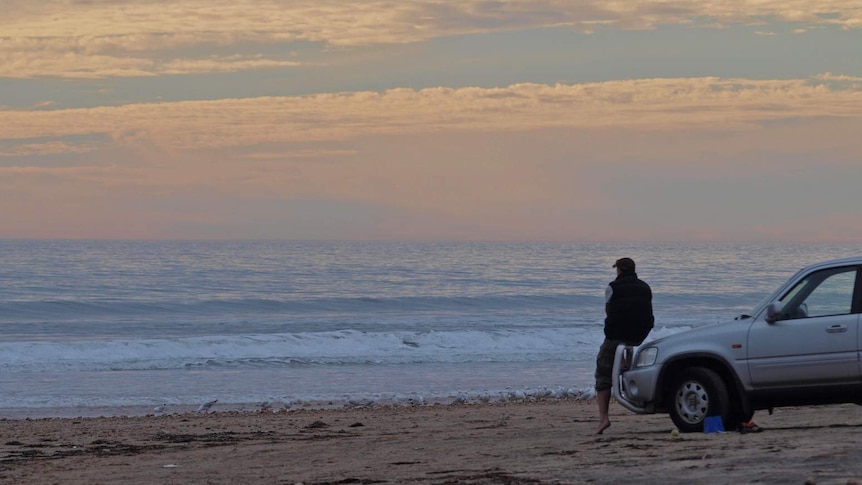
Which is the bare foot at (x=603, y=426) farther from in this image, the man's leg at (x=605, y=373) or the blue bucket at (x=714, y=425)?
the blue bucket at (x=714, y=425)

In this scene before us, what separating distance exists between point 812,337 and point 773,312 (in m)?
0.40

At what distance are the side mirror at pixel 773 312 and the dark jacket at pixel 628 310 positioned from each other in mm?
1290

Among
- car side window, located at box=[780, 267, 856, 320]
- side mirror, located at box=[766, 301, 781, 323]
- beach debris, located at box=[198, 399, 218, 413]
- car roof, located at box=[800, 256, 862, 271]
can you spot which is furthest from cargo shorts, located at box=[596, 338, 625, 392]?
beach debris, located at box=[198, 399, 218, 413]

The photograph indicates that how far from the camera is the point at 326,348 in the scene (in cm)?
3141

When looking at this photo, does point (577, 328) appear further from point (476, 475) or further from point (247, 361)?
point (476, 475)

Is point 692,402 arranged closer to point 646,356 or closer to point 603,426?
point 646,356

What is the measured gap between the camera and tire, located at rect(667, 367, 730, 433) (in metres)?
10.6

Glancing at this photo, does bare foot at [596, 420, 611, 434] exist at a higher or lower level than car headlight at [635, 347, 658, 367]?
lower

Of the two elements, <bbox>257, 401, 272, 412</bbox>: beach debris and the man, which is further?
<bbox>257, 401, 272, 412</bbox>: beach debris

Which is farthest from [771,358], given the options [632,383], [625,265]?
[625,265]

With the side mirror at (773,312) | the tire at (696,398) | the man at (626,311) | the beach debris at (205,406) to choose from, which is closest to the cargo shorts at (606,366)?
the man at (626,311)

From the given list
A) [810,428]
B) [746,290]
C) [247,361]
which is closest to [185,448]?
[810,428]

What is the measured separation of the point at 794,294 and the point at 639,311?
60.8 inches

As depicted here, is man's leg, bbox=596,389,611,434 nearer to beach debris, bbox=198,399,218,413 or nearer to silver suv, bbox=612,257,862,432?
silver suv, bbox=612,257,862,432
